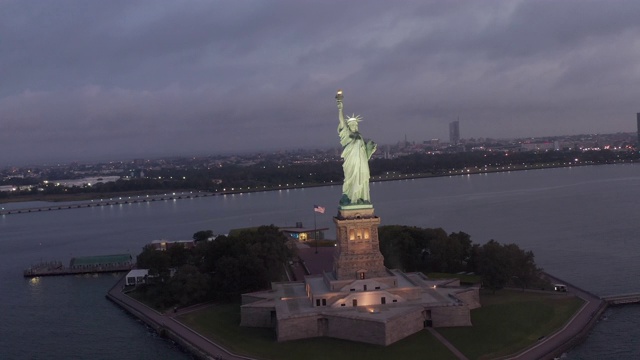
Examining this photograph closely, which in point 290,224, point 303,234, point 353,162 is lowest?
point 290,224

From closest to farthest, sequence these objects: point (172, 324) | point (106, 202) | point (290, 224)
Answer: point (172, 324)
point (290, 224)
point (106, 202)

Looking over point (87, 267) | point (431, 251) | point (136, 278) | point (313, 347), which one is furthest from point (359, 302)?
point (87, 267)

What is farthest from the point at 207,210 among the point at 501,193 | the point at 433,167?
the point at 433,167

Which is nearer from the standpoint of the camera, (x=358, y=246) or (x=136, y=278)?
(x=358, y=246)

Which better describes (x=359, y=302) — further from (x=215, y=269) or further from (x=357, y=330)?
(x=215, y=269)

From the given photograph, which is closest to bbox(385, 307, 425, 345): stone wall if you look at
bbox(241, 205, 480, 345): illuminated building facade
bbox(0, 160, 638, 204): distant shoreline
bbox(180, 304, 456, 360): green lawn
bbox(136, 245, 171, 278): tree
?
bbox(241, 205, 480, 345): illuminated building facade

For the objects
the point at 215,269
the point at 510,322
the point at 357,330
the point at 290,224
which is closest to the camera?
the point at 357,330

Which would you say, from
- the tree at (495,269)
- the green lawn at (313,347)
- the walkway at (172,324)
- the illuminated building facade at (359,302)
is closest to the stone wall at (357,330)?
the illuminated building facade at (359,302)

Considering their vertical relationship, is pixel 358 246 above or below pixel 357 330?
above
